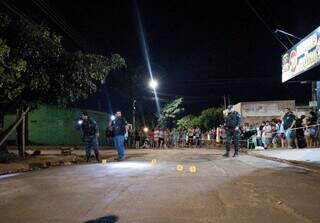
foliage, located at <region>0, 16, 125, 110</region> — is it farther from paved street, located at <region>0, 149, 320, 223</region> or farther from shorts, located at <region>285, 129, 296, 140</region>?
shorts, located at <region>285, 129, 296, 140</region>

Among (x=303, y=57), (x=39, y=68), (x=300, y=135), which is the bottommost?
(x=300, y=135)

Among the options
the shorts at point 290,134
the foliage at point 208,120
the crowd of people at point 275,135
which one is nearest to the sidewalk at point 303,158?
→ the crowd of people at point 275,135

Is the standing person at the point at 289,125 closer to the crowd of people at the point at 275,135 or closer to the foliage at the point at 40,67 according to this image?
the crowd of people at the point at 275,135

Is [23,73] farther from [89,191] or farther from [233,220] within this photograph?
[233,220]

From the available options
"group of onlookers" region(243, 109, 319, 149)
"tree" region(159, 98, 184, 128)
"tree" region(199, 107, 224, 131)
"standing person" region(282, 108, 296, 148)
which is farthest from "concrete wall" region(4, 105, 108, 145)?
"tree" region(199, 107, 224, 131)

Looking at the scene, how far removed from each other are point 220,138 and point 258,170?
23.5m

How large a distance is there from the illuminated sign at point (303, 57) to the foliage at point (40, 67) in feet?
25.1

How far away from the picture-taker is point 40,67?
15664 millimetres

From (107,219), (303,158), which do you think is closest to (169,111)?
(303,158)

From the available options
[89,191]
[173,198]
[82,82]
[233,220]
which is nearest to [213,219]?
[233,220]

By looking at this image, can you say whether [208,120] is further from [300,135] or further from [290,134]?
[300,135]

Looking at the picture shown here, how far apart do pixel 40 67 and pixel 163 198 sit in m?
9.67

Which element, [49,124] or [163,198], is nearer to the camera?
[163,198]

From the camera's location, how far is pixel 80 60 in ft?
54.7
